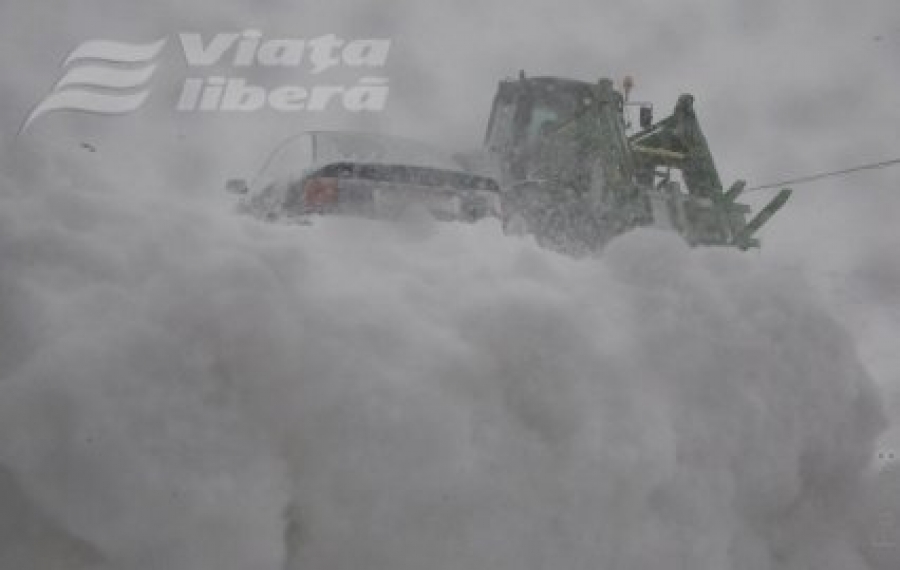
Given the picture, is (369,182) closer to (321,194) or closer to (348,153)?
(321,194)

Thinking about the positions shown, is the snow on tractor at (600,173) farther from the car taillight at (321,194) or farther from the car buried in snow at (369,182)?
the car taillight at (321,194)

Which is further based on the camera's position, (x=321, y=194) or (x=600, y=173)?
(x=600, y=173)

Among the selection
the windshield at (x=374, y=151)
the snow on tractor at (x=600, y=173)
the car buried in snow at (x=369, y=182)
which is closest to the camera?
the car buried in snow at (x=369, y=182)

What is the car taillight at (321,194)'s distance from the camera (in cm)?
445

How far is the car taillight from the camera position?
14.6 ft

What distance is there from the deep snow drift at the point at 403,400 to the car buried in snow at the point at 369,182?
31.5 inches

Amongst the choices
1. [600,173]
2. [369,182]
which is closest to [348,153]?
[369,182]

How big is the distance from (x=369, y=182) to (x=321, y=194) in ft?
0.81

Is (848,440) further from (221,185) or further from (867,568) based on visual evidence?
(221,185)

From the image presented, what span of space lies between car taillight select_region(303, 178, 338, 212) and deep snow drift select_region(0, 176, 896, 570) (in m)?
0.87

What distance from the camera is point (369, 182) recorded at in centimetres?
447

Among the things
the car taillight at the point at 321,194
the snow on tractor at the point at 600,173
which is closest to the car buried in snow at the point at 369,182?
the car taillight at the point at 321,194

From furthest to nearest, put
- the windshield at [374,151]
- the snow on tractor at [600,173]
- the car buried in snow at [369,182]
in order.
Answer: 1. the snow on tractor at [600,173]
2. the windshield at [374,151]
3. the car buried in snow at [369,182]

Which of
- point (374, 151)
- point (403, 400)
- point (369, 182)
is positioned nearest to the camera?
point (403, 400)
